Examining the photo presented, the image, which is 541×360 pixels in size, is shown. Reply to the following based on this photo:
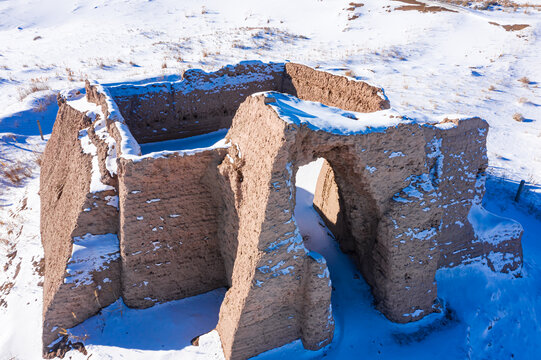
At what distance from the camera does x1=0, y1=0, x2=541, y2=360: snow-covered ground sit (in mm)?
6430

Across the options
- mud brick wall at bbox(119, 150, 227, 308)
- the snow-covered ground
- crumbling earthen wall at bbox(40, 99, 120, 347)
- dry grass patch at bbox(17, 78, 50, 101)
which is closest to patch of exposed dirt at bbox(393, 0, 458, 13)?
the snow-covered ground

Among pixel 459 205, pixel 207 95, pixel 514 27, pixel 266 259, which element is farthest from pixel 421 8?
pixel 266 259

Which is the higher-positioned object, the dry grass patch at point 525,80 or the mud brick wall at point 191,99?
the mud brick wall at point 191,99

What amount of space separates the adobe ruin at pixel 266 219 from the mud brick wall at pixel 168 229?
0.02m

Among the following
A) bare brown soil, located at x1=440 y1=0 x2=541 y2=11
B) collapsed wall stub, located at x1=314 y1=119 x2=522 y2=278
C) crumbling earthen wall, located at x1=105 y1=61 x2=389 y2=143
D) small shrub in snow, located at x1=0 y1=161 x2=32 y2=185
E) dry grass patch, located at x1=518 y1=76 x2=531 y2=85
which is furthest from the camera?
bare brown soil, located at x1=440 y1=0 x2=541 y2=11

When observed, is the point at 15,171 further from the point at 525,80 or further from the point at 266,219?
the point at 525,80

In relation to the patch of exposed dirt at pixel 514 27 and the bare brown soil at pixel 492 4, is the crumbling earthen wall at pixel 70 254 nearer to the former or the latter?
the patch of exposed dirt at pixel 514 27

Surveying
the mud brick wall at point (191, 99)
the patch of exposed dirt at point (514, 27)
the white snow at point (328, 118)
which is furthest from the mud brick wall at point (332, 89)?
the patch of exposed dirt at point (514, 27)

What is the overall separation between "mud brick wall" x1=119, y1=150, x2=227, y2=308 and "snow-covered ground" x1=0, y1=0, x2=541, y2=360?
0.42 metres

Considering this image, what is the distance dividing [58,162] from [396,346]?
829cm

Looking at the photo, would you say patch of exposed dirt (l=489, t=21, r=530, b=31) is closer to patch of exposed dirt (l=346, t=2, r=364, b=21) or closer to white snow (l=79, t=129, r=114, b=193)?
patch of exposed dirt (l=346, t=2, r=364, b=21)

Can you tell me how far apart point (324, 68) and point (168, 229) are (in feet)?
19.6

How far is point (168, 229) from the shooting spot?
632 centimetres

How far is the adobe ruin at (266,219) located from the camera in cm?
527
